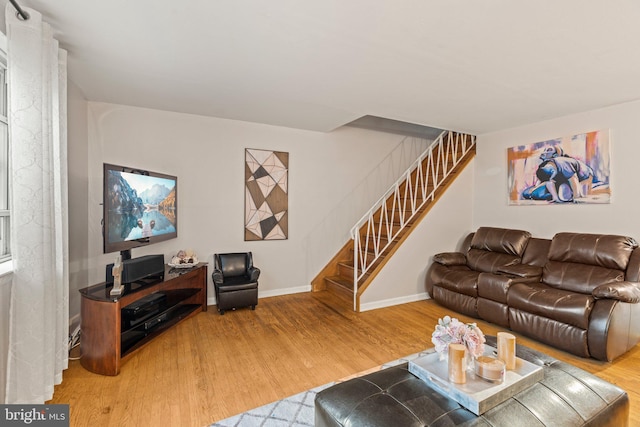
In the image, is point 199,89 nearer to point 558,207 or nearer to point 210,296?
point 210,296

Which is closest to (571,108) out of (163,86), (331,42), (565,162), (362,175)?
(565,162)

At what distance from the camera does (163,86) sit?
2822 millimetres

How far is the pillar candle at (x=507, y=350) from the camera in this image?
1570 mm

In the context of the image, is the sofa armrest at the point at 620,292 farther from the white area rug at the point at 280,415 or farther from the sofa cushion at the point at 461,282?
the white area rug at the point at 280,415

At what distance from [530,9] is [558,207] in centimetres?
291

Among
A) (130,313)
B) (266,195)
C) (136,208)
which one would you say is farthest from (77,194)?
(266,195)

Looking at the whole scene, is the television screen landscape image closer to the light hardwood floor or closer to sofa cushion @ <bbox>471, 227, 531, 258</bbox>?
the light hardwood floor

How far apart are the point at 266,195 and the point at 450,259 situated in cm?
267

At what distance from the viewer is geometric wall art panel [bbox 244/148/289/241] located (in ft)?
13.5

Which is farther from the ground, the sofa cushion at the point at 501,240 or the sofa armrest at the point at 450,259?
the sofa cushion at the point at 501,240

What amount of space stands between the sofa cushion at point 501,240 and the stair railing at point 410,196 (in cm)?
85

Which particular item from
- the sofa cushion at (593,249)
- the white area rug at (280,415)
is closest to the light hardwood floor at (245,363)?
the white area rug at (280,415)

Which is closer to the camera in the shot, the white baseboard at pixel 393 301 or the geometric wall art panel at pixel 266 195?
the white baseboard at pixel 393 301

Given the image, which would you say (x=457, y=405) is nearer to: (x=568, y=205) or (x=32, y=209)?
(x=32, y=209)
